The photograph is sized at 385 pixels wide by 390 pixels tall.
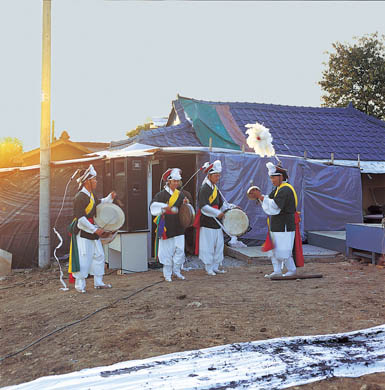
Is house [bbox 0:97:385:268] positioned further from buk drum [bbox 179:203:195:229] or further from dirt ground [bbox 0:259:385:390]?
dirt ground [bbox 0:259:385:390]

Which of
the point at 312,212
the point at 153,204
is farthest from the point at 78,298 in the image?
the point at 312,212

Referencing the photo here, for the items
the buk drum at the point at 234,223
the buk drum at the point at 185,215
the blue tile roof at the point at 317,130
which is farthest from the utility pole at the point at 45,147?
the blue tile roof at the point at 317,130

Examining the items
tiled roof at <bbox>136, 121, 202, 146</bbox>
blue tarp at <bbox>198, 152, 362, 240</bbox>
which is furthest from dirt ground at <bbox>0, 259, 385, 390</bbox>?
tiled roof at <bbox>136, 121, 202, 146</bbox>

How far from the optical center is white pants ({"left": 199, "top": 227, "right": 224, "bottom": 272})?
7516 millimetres

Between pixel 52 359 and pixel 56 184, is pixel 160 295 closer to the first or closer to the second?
pixel 52 359

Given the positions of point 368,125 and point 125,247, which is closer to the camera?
point 125,247

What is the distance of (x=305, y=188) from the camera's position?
1090cm

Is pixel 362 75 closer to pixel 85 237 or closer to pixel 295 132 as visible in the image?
pixel 295 132

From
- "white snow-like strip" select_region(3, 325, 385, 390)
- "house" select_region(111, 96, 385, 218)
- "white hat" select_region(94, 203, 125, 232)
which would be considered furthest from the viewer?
"house" select_region(111, 96, 385, 218)

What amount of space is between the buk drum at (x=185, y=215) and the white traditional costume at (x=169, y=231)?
58 mm

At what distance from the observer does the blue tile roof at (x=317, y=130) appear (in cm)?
1223

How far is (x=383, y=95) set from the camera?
18672 millimetres

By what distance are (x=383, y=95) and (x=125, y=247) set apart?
15.2m

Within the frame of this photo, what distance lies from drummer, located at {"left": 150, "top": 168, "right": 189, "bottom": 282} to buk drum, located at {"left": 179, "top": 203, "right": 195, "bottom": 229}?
58 mm
